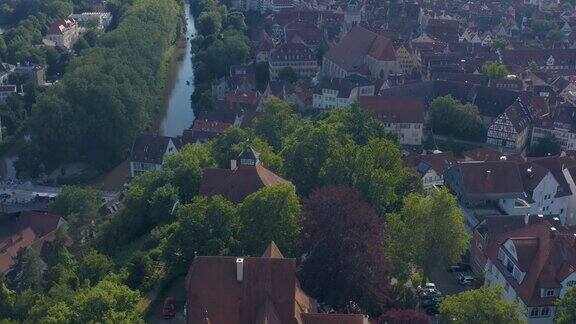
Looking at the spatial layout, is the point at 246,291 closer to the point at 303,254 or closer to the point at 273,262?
the point at 273,262

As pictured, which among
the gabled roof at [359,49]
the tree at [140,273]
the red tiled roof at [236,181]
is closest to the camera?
the tree at [140,273]

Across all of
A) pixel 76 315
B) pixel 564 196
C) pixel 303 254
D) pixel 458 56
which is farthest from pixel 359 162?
pixel 458 56

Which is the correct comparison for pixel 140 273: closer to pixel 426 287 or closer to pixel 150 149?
pixel 426 287

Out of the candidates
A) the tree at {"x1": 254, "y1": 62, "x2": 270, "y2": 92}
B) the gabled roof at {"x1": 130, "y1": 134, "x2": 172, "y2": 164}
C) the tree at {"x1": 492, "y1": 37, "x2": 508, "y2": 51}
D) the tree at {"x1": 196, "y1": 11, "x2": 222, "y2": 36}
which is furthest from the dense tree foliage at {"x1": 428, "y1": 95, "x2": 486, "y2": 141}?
the tree at {"x1": 196, "y1": 11, "x2": 222, "y2": 36}

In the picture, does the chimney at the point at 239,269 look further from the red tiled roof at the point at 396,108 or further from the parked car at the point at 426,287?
the red tiled roof at the point at 396,108

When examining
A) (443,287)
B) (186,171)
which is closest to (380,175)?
(443,287)

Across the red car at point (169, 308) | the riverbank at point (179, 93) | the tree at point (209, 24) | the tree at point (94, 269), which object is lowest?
the riverbank at point (179, 93)

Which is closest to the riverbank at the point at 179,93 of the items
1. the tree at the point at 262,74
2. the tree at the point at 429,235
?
the tree at the point at 262,74

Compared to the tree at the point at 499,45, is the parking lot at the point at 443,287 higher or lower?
higher
